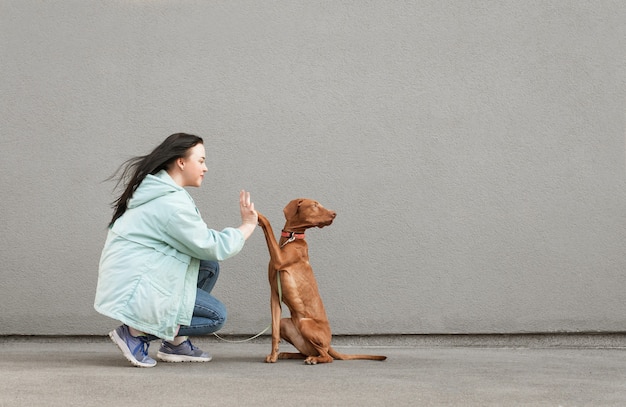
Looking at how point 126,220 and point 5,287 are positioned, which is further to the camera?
point 5,287

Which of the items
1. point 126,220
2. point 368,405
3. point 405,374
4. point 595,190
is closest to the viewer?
point 368,405

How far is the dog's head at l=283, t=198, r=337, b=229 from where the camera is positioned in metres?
3.59

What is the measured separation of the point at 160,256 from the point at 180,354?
1.87ft

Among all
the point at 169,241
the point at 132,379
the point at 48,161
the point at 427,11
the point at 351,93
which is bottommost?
the point at 132,379

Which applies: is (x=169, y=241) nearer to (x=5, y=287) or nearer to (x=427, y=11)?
(x=5, y=287)

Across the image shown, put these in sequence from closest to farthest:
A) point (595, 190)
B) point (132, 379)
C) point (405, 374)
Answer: point (132, 379)
point (405, 374)
point (595, 190)

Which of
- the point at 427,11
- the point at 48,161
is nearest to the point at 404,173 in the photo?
the point at 427,11

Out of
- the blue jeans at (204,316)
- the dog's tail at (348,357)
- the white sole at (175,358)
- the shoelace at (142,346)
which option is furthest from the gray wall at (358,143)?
the shoelace at (142,346)

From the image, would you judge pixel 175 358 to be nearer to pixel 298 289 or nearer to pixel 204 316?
pixel 204 316

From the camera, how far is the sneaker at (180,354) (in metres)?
3.62

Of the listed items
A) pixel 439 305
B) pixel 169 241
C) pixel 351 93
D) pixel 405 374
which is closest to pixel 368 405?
pixel 405 374

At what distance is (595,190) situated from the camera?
180 inches

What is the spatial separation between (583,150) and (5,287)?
3601 millimetres

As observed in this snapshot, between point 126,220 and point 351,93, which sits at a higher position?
point 351,93
